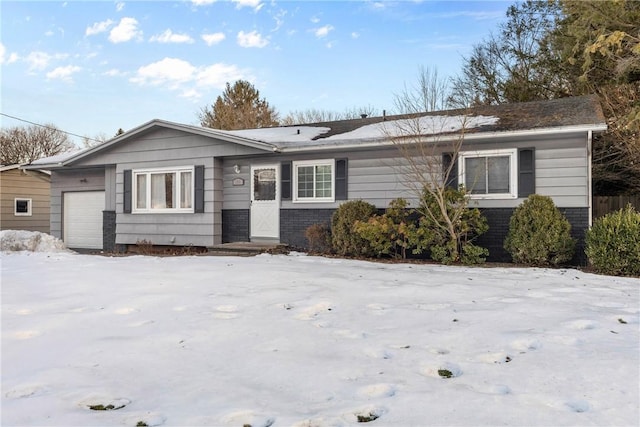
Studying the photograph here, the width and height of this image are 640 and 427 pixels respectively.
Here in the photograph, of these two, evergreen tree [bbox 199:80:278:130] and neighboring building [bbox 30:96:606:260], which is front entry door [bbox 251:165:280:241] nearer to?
neighboring building [bbox 30:96:606:260]

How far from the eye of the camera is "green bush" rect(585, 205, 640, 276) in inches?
284

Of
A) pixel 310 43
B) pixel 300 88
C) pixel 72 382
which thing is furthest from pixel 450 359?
pixel 300 88

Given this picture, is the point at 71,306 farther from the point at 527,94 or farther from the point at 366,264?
the point at 527,94

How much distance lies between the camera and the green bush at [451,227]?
8688 mm

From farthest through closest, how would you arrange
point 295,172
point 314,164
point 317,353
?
point 295,172 < point 314,164 < point 317,353

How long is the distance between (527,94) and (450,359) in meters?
17.3

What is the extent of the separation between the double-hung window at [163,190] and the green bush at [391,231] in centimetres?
509

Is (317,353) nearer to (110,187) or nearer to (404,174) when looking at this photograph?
(404,174)

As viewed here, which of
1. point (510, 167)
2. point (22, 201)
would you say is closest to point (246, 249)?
point (510, 167)

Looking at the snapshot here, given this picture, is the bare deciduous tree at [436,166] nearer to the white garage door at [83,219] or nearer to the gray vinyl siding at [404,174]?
the gray vinyl siding at [404,174]

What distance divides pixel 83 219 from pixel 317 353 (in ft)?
43.9

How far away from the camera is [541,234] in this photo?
8156 millimetres

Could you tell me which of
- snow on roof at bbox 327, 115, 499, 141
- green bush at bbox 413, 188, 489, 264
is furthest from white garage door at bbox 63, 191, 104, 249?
green bush at bbox 413, 188, 489, 264

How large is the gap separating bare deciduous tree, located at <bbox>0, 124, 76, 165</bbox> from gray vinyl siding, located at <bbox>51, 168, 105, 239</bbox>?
52.8ft
